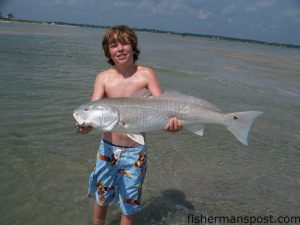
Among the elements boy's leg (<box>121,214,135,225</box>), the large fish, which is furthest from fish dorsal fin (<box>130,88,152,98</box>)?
boy's leg (<box>121,214,135,225</box>)

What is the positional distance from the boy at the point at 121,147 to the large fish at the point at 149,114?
372 mm

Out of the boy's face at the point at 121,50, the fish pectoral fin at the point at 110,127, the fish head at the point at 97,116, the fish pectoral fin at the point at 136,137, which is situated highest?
the boy's face at the point at 121,50

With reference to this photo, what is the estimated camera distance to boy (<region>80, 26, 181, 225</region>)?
13.3 feet

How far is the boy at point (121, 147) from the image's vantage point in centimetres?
406

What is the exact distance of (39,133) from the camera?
7.69 m

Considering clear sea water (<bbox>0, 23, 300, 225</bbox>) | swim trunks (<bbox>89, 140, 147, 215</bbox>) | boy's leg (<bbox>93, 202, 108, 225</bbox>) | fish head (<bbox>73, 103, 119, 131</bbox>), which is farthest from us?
clear sea water (<bbox>0, 23, 300, 225</bbox>)

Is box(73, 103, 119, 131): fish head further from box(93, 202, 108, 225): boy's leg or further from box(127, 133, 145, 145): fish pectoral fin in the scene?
box(93, 202, 108, 225): boy's leg

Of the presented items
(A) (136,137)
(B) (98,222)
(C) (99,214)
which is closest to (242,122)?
(A) (136,137)

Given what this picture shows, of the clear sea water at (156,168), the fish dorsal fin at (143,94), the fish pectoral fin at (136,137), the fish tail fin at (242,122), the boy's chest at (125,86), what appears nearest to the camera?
the fish pectoral fin at (136,137)

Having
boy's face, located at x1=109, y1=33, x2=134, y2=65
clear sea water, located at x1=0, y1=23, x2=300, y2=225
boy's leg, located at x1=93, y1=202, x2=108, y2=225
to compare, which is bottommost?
clear sea water, located at x1=0, y1=23, x2=300, y2=225

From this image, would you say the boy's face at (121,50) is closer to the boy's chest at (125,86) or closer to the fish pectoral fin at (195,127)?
the boy's chest at (125,86)

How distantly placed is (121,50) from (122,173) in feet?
4.62

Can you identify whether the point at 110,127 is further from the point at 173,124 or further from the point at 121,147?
the point at 173,124

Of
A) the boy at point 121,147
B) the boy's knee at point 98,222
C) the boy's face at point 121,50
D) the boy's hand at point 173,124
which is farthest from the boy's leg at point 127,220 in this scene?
the boy's face at point 121,50
